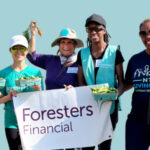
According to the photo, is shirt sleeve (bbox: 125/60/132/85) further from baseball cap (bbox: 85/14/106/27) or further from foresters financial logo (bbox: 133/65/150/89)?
baseball cap (bbox: 85/14/106/27)

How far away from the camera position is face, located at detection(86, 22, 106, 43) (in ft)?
19.2

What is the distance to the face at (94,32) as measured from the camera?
585cm

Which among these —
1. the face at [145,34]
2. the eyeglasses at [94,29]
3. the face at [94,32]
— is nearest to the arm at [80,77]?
the face at [94,32]

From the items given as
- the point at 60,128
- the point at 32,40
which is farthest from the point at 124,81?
the point at 32,40

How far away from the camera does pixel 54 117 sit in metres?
6.14

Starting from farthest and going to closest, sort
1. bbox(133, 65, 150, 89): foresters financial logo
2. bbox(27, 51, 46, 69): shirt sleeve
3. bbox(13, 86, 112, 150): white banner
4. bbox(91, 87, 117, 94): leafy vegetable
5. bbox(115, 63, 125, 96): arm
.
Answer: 1. bbox(27, 51, 46, 69): shirt sleeve
2. bbox(13, 86, 112, 150): white banner
3. bbox(115, 63, 125, 96): arm
4. bbox(91, 87, 117, 94): leafy vegetable
5. bbox(133, 65, 150, 89): foresters financial logo

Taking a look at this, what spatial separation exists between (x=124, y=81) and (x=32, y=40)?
76.5 inches

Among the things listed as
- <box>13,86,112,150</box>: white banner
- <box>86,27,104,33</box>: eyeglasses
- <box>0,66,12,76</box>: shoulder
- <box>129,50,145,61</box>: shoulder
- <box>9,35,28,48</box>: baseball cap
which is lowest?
<box>13,86,112,150</box>: white banner

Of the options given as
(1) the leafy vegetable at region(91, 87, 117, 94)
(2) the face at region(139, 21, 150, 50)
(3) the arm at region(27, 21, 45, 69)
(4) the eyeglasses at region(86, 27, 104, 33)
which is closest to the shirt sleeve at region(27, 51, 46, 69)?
(3) the arm at region(27, 21, 45, 69)

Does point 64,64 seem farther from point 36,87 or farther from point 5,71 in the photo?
point 5,71

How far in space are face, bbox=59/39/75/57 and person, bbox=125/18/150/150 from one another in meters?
1.28

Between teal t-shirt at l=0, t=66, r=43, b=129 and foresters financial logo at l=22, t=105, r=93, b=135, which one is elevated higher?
teal t-shirt at l=0, t=66, r=43, b=129

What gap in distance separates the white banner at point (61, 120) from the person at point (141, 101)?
2.54 ft

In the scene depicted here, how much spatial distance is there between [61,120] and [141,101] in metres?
1.50
